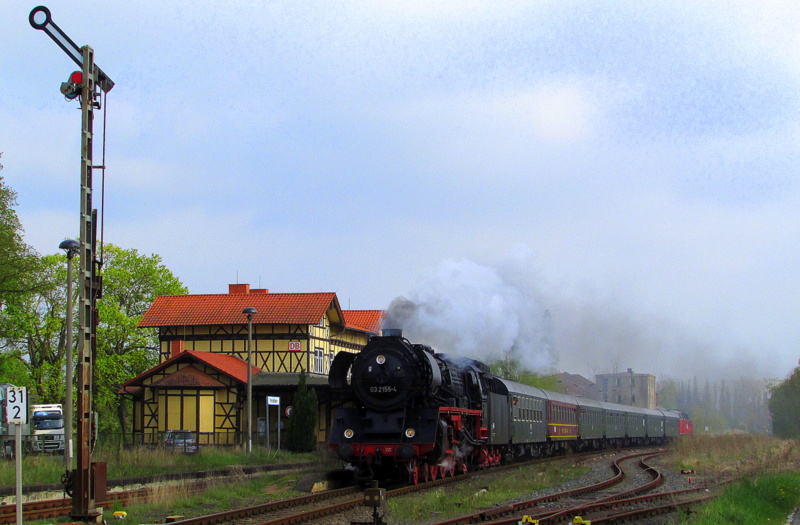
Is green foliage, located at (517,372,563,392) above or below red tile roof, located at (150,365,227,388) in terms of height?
below

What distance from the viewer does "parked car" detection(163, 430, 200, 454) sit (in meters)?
29.7

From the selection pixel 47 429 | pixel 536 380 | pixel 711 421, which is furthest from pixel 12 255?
pixel 711 421

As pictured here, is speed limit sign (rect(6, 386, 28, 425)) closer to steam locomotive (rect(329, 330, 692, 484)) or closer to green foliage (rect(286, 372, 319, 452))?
steam locomotive (rect(329, 330, 692, 484))

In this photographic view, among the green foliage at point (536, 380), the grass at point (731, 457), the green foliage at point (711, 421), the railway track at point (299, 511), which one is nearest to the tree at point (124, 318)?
the green foliage at point (536, 380)

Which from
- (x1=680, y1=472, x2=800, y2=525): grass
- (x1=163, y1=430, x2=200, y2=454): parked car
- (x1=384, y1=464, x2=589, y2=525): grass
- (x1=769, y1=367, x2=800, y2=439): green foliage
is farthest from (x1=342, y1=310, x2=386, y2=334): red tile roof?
(x1=680, y1=472, x2=800, y2=525): grass

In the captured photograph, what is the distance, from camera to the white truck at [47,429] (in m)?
34.8

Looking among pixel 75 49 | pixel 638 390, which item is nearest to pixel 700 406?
pixel 638 390

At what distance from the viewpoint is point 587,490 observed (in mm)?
18281

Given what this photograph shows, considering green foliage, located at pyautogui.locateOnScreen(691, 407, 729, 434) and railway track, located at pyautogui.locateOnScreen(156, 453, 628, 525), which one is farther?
green foliage, located at pyautogui.locateOnScreen(691, 407, 729, 434)

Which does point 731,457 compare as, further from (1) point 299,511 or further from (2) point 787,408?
(2) point 787,408

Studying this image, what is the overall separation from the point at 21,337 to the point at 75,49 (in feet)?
122

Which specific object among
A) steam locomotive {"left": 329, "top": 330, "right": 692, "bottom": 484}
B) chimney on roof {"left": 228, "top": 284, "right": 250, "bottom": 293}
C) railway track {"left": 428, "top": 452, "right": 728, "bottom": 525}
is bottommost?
railway track {"left": 428, "top": 452, "right": 728, "bottom": 525}

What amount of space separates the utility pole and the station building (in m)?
22.2

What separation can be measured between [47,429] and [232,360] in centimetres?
939
